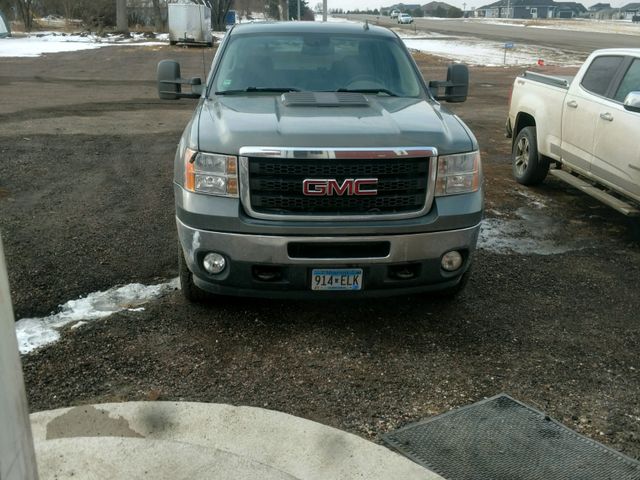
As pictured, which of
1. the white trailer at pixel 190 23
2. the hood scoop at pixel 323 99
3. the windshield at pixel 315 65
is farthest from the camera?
the white trailer at pixel 190 23

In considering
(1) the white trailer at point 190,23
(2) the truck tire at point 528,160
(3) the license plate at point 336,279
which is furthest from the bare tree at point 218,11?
(3) the license plate at point 336,279

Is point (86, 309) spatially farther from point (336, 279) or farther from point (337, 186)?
point (337, 186)

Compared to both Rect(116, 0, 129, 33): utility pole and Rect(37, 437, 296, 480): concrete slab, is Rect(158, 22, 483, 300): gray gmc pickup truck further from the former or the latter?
Rect(116, 0, 129, 33): utility pole

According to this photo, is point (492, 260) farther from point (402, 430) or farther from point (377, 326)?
point (402, 430)

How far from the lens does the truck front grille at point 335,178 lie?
3943mm

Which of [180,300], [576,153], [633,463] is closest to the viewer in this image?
[633,463]

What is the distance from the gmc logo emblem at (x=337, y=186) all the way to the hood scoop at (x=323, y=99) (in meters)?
0.90

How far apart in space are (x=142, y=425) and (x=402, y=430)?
4.20 ft

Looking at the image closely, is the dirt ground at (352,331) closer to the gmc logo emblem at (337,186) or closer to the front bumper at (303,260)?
the front bumper at (303,260)

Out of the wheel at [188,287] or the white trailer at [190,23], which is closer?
the wheel at [188,287]

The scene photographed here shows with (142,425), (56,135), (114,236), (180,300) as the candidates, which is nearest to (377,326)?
(180,300)

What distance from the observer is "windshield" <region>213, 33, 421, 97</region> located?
17.3 ft

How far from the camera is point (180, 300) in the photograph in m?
4.75

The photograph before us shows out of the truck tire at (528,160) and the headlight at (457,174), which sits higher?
the headlight at (457,174)
